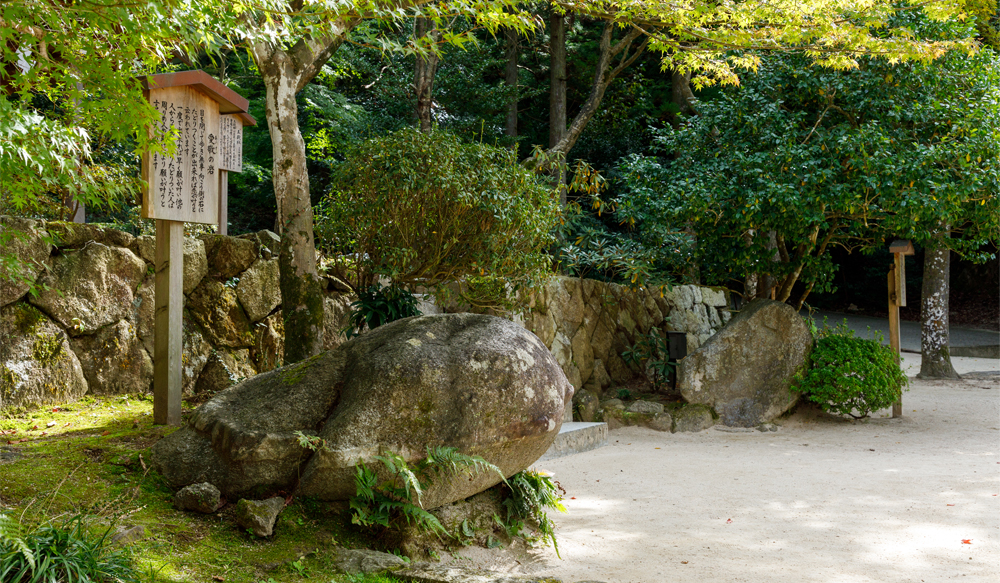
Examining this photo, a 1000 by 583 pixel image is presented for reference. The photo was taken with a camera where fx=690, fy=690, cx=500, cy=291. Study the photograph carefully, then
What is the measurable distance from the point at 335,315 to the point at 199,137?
8.65 feet

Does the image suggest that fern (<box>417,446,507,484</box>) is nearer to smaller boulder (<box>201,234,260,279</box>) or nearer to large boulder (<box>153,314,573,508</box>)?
large boulder (<box>153,314,573,508</box>)

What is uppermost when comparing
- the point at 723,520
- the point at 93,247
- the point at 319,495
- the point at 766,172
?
the point at 766,172

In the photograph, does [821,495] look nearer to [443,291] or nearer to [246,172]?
[443,291]

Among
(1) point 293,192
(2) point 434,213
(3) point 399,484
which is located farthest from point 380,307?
(3) point 399,484

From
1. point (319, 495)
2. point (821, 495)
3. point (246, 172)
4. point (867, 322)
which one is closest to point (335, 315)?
point (319, 495)

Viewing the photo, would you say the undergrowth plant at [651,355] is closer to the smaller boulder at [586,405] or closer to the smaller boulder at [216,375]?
the smaller boulder at [586,405]

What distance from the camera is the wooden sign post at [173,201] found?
5199 millimetres

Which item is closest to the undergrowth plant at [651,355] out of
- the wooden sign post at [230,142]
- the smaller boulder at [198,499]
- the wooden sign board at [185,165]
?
the wooden sign post at [230,142]

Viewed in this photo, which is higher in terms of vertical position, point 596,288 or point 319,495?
point 596,288

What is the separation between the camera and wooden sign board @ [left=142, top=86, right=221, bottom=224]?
5.16 m

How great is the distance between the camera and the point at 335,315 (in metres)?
7.57

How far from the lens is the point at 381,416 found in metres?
4.00

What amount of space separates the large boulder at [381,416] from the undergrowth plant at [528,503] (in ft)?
0.79

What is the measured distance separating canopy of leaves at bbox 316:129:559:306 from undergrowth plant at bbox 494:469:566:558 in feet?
7.85
